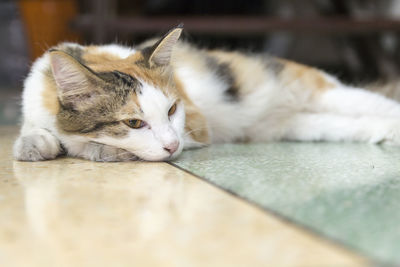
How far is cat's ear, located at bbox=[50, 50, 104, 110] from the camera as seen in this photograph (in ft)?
4.18

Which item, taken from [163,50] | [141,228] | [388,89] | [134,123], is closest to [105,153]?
[134,123]

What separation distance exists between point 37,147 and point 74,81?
252mm

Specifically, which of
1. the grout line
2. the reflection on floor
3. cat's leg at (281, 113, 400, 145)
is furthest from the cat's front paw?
cat's leg at (281, 113, 400, 145)

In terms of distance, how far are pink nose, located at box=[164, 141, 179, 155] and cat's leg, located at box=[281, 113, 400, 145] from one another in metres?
0.77

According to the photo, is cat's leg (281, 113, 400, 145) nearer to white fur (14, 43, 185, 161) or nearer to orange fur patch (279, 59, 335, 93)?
orange fur patch (279, 59, 335, 93)

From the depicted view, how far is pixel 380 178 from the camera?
1.12 m

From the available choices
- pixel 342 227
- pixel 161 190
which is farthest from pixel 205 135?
pixel 342 227

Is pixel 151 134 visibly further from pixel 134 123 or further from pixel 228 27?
pixel 228 27

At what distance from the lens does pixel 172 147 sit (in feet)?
4.34

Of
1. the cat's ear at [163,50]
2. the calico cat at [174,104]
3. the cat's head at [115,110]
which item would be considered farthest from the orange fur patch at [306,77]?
the cat's head at [115,110]

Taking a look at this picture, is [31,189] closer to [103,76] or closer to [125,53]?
[103,76]

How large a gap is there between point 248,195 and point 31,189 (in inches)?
20.5

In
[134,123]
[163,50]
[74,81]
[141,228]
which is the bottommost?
[141,228]

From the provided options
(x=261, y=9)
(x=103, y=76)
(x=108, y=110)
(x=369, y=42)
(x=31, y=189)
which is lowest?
(x=31, y=189)
